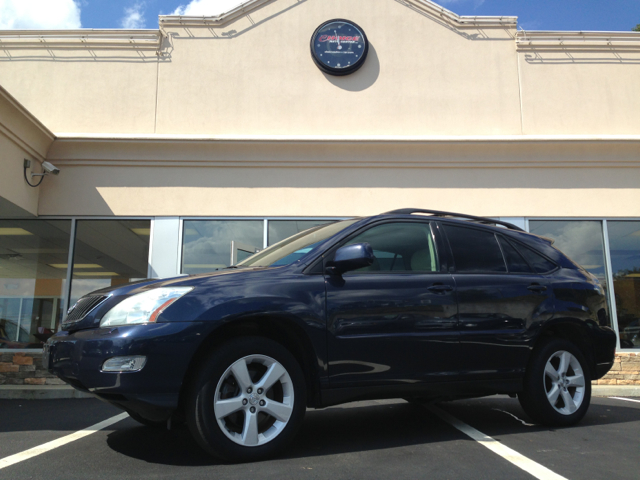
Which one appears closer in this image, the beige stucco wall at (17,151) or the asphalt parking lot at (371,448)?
the asphalt parking lot at (371,448)

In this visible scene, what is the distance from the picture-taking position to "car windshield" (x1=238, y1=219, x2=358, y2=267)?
3787mm

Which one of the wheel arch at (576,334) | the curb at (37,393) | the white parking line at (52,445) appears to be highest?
the wheel arch at (576,334)

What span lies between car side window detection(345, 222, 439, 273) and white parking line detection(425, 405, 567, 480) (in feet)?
4.26

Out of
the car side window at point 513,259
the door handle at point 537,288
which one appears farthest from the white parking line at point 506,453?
the car side window at point 513,259

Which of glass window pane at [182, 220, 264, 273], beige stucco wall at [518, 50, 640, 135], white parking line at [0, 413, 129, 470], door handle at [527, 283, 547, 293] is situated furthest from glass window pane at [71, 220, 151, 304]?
beige stucco wall at [518, 50, 640, 135]

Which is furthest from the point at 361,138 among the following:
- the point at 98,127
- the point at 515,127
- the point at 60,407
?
the point at 60,407

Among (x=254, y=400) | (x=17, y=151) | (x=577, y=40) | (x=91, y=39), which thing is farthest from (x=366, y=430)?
(x=577, y=40)

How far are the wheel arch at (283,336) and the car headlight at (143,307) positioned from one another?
340 mm

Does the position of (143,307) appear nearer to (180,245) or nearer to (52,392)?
(52,392)

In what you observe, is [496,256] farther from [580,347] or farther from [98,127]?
[98,127]

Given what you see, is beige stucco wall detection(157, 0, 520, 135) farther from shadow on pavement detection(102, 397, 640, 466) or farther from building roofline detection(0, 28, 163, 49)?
shadow on pavement detection(102, 397, 640, 466)

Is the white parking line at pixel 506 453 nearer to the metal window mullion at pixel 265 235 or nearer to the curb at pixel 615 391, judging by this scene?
the curb at pixel 615 391

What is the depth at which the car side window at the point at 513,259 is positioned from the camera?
14.6ft

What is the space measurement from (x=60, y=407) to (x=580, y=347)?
19.0 feet
